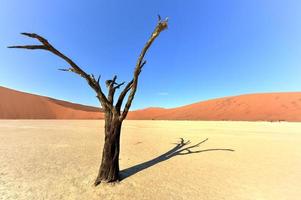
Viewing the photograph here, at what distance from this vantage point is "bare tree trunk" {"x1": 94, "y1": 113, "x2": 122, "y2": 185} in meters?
4.89

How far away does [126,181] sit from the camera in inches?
197

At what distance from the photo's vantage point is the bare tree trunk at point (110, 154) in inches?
193

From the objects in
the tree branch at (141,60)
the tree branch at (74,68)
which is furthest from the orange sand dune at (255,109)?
the tree branch at (74,68)

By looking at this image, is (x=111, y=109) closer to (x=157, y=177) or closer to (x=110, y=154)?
(x=110, y=154)

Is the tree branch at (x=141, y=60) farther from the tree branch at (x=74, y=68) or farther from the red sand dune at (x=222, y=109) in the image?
the red sand dune at (x=222, y=109)

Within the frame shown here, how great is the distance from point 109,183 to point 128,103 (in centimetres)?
240

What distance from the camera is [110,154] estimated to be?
16.3 ft

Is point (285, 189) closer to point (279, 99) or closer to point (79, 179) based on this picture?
point (79, 179)

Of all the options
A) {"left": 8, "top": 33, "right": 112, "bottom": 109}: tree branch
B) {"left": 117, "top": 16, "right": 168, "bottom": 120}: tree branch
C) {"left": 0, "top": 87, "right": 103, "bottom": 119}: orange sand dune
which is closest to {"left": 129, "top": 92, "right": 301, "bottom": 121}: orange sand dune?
{"left": 0, "top": 87, "right": 103, "bottom": 119}: orange sand dune

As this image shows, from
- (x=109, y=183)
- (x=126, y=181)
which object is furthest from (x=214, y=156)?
(x=109, y=183)

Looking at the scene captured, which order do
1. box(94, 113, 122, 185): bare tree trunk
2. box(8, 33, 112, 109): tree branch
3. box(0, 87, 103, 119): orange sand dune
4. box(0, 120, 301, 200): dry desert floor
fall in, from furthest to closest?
1. box(0, 87, 103, 119): orange sand dune
2. box(94, 113, 122, 185): bare tree trunk
3. box(8, 33, 112, 109): tree branch
4. box(0, 120, 301, 200): dry desert floor

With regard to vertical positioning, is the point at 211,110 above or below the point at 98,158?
above

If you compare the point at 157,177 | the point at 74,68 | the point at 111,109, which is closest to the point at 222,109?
the point at 157,177

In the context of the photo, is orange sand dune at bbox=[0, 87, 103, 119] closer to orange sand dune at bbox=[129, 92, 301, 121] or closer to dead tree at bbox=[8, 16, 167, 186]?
orange sand dune at bbox=[129, 92, 301, 121]
